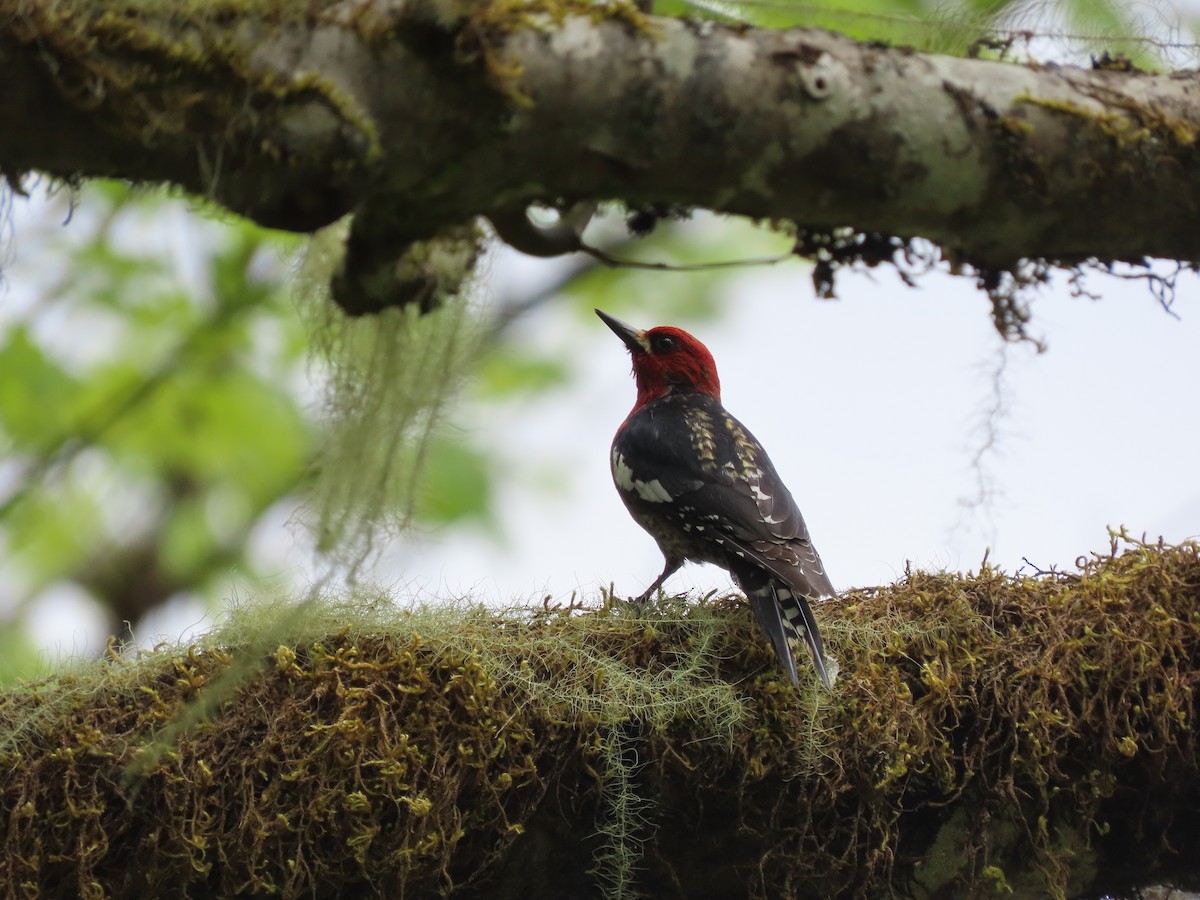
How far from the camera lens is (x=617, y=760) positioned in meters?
2.82

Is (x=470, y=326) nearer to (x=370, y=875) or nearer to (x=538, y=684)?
(x=538, y=684)

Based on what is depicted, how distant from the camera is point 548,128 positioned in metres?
1.68

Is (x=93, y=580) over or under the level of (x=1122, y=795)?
over

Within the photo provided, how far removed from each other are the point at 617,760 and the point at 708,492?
1433mm

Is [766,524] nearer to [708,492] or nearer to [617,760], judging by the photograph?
[708,492]

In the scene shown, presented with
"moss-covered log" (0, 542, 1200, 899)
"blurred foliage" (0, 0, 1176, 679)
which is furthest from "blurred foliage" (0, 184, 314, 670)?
"moss-covered log" (0, 542, 1200, 899)

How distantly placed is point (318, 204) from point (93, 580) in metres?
4.16

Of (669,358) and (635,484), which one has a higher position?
(669,358)

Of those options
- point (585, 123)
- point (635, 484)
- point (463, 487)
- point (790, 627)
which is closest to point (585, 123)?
point (585, 123)

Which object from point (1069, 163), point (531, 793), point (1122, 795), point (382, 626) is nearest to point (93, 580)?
point (382, 626)

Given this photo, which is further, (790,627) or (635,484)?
(635,484)

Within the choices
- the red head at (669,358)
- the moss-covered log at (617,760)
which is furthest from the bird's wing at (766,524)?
the red head at (669,358)

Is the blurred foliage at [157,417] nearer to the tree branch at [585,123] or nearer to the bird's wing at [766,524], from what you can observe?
the bird's wing at [766,524]

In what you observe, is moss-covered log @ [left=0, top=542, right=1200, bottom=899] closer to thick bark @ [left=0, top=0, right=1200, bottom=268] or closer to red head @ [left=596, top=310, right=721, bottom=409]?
thick bark @ [left=0, top=0, right=1200, bottom=268]
